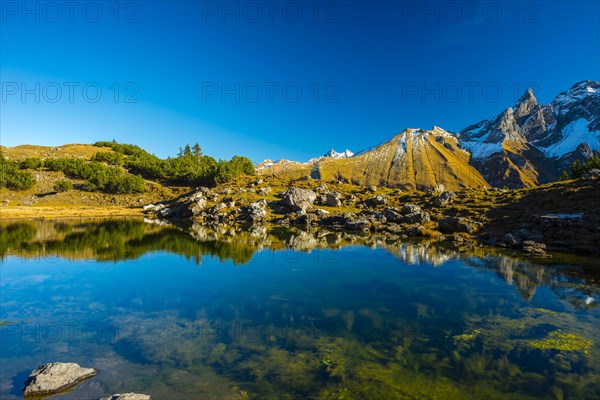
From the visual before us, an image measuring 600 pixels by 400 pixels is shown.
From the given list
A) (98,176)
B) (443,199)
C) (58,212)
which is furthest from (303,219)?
(98,176)

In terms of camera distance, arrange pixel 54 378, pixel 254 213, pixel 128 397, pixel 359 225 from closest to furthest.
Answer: pixel 128 397 < pixel 54 378 < pixel 359 225 < pixel 254 213

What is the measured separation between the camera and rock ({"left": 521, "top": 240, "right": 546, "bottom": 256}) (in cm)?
5556

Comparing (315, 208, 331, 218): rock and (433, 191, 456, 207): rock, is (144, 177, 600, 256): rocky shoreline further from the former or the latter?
(315, 208, 331, 218): rock

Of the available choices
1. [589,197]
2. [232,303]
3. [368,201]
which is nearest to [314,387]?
[232,303]

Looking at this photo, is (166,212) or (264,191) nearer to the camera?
(166,212)

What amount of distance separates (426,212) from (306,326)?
7864 cm

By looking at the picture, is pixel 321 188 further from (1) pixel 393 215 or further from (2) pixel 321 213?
(1) pixel 393 215

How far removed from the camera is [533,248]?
56.7 meters

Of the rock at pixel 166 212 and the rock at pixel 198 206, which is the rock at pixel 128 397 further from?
the rock at pixel 166 212

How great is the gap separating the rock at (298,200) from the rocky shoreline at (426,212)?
396 millimetres

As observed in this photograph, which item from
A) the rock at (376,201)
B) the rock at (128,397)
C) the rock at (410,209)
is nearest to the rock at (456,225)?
the rock at (410,209)

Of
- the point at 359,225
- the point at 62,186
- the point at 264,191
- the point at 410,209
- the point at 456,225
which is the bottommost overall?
the point at 359,225

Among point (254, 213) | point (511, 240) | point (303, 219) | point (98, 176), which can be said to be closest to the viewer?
point (511, 240)

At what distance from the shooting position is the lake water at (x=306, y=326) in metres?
17.1
